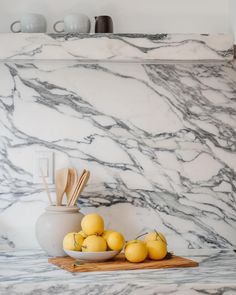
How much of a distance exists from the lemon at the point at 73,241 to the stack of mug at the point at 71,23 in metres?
0.71

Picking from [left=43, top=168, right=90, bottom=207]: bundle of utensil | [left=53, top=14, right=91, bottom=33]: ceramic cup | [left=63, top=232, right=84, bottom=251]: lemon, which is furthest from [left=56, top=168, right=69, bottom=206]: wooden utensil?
[left=53, top=14, right=91, bottom=33]: ceramic cup

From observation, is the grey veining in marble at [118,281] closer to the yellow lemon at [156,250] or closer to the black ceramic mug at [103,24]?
the yellow lemon at [156,250]

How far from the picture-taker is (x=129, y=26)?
206 cm

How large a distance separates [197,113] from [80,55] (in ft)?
1.72

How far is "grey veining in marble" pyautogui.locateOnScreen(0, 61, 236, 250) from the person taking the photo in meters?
2.00

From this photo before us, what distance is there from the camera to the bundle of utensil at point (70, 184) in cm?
187

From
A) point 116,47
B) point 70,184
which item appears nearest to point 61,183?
point 70,184

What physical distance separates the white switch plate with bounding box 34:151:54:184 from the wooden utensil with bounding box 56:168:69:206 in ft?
0.36

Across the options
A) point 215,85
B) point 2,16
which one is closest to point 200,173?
point 215,85

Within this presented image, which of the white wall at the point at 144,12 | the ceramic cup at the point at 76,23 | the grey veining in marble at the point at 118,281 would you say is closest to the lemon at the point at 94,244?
the grey veining in marble at the point at 118,281

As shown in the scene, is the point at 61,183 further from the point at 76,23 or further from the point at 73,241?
the point at 76,23

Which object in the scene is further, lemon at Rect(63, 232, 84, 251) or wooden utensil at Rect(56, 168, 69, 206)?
wooden utensil at Rect(56, 168, 69, 206)

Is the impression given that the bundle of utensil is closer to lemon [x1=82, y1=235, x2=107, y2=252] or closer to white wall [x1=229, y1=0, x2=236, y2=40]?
lemon [x1=82, y1=235, x2=107, y2=252]

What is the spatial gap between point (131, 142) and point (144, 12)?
501 millimetres
